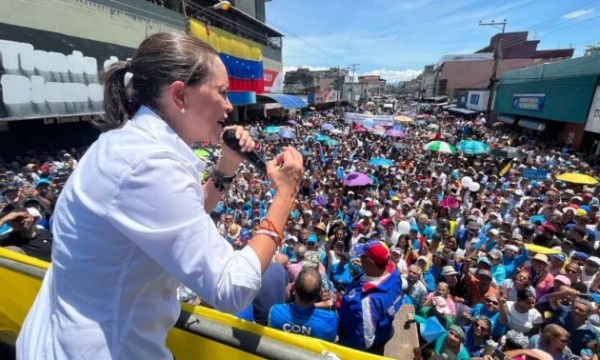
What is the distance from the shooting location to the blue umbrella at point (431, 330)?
3373 millimetres

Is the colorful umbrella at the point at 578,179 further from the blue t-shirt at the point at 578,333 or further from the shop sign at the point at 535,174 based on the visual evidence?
the blue t-shirt at the point at 578,333

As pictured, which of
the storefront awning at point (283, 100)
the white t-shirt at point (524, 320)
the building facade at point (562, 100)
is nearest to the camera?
the white t-shirt at point (524, 320)

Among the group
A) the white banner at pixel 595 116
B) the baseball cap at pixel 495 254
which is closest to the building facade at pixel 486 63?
the white banner at pixel 595 116

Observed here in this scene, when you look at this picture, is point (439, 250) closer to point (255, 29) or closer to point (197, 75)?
point (197, 75)

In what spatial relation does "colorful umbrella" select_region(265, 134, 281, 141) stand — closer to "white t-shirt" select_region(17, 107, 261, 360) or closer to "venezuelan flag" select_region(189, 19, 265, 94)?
"venezuelan flag" select_region(189, 19, 265, 94)

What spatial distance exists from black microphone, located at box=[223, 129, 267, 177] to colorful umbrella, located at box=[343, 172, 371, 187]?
8759 mm

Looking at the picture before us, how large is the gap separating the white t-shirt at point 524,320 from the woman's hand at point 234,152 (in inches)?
154

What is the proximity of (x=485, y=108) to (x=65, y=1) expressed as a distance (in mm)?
39576

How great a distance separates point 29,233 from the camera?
3590 millimetres

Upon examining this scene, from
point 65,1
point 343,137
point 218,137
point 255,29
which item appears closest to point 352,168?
point 343,137

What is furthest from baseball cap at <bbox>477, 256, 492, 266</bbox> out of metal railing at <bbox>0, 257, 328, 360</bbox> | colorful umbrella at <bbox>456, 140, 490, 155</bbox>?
colorful umbrella at <bbox>456, 140, 490, 155</bbox>

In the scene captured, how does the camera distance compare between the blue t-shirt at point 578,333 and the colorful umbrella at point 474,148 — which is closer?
the blue t-shirt at point 578,333

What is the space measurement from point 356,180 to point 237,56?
18.7 metres

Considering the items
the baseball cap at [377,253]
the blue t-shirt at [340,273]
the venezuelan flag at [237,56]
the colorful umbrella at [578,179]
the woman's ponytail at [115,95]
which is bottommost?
the blue t-shirt at [340,273]
